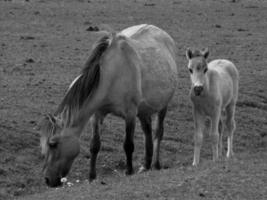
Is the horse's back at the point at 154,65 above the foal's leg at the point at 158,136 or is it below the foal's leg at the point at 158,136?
above

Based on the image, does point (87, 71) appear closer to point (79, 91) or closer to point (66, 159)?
point (79, 91)

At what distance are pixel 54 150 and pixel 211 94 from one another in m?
3.39

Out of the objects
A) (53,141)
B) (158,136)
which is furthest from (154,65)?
(53,141)

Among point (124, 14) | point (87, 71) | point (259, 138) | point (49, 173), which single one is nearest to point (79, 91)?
point (87, 71)

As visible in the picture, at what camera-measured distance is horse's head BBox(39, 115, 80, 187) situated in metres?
9.12

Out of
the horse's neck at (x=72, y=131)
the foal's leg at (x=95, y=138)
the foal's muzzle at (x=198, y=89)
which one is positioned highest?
the foal's muzzle at (x=198, y=89)

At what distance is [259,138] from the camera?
15.1 meters

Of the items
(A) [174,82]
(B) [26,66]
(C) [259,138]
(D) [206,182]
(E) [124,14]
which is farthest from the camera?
(E) [124,14]

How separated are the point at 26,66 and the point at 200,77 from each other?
8.31 metres

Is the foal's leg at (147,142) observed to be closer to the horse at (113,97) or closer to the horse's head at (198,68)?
the horse at (113,97)

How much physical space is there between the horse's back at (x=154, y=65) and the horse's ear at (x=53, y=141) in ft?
6.38

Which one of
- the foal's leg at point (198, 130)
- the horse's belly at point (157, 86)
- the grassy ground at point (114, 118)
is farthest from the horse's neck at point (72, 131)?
the foal's leg at point (198, 130)

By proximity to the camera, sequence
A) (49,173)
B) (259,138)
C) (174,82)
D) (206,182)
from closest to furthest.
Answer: (206,182)
(49,173)
(174,82)
(259,138)

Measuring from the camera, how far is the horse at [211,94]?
36.4 feet
